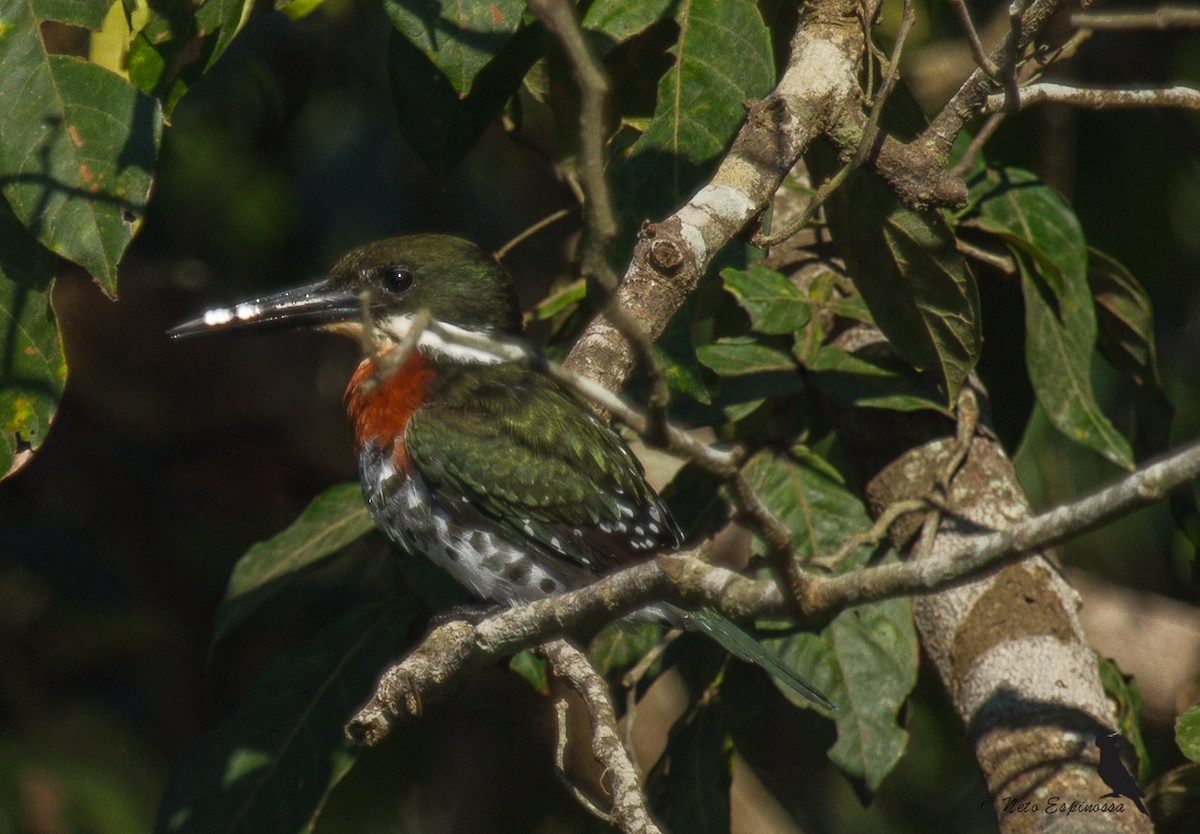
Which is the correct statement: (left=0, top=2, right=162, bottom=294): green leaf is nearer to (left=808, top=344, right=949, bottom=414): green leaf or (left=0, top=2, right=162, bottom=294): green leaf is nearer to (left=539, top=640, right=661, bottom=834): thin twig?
(left=539, top=640, right=661, bottom=834): thin twig

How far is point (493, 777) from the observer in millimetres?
5207

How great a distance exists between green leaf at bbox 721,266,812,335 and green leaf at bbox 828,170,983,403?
179 mm

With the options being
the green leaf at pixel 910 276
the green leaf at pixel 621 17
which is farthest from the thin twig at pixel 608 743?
the green leaf at pixel 621 17

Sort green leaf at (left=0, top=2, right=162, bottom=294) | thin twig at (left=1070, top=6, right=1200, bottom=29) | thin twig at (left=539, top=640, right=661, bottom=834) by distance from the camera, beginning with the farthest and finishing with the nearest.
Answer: green leaf at (left=0, top=2, right=162, bottom=294), thin twig at (left=1070, top=6, right=1200, bottom=29), thin twig at (left=539, top=640, right=661, bottom=834)

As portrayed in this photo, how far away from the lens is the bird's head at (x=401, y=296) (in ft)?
12.1

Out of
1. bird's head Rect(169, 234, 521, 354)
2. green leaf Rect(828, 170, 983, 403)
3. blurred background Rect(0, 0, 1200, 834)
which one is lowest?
blurred background Rect(0, 0, 1200, 834)

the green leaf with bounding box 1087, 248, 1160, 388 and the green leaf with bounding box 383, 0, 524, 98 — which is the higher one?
the green leaf with bounding box 383, 0, 524, 98

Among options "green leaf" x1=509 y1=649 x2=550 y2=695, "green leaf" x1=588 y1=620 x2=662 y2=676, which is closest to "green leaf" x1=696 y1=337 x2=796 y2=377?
"green leaf" x1=588 y1=620 x2=662 y2=676

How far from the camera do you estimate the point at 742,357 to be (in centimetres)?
325

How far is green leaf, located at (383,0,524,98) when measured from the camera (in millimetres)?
2730

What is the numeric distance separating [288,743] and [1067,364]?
2126 mm

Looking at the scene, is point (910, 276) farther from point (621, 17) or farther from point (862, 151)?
point (621, 17)

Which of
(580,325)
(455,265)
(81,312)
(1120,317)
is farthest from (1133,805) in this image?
(81,312)

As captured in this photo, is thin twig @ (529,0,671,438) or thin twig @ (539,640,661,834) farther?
thin twig @ (539,640,661,834)
